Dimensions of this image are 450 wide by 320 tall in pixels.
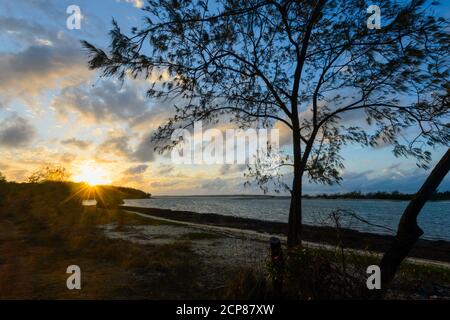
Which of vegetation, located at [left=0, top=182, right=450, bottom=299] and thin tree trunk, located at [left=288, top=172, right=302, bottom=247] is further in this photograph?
thin tree trunk, located at [left=288, top=172, right=302, bottom=247]

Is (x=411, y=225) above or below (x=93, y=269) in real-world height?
above

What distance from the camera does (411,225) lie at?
977cm

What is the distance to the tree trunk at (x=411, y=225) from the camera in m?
9.43

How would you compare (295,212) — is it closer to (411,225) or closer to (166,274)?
(166,274)

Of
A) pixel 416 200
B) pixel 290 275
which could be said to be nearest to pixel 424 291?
pixel 416 200

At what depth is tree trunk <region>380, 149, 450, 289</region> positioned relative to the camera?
9430 mm

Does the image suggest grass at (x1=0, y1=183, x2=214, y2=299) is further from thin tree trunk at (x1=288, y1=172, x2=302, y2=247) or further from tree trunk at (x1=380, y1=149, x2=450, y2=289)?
tree trunk at (x1=380, y1=149, x2=450, y2=289)

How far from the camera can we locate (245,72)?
16.3 m

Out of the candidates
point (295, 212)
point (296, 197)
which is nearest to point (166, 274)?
point (295, 212)

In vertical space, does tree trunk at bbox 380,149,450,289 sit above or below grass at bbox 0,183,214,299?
above

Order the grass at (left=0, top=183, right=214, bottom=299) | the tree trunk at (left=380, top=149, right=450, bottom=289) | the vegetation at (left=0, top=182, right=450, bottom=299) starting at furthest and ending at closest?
the grass at (left=0, top=183, right=214, bottom=299) → the tree trunk at (left=380, top=149, right=450, bottom=289) → the vegetation at (left=0, top=182, right=450, bottom=299)

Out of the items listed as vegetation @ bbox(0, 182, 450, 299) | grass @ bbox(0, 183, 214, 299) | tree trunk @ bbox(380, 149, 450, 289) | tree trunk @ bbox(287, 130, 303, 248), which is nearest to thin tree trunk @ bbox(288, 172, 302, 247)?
tree trunk @ bbox(287, 130, 303, 248)

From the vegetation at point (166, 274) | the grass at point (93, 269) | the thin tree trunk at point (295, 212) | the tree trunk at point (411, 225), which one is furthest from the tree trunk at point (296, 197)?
the tree trunk at point (411, 225)
